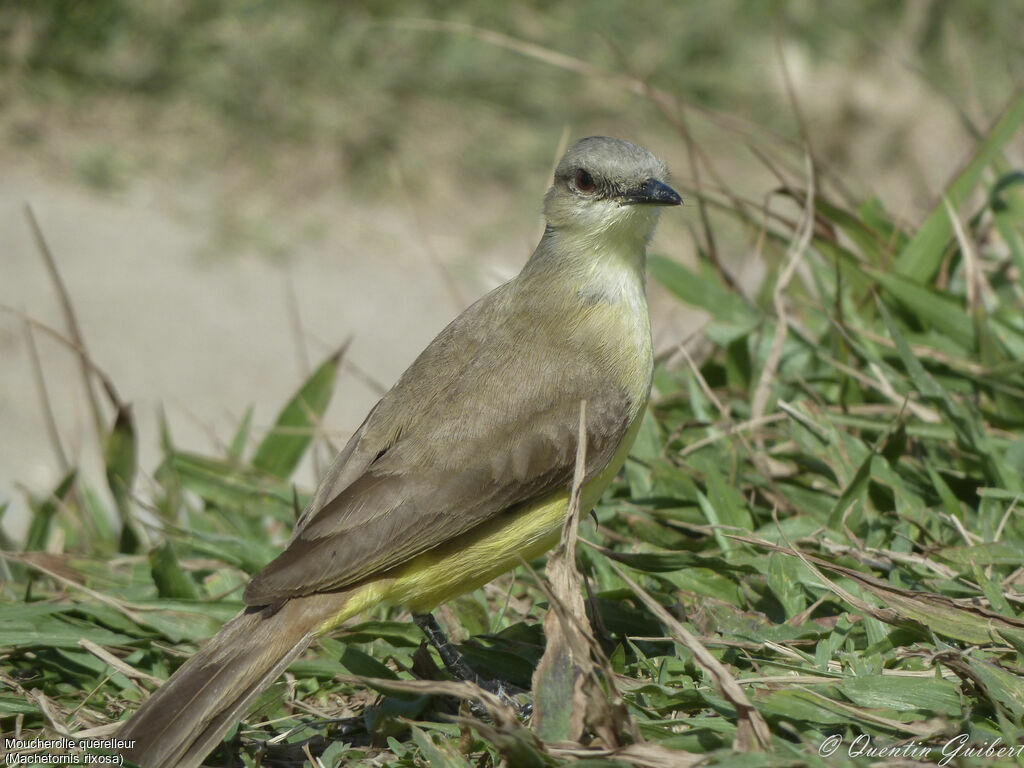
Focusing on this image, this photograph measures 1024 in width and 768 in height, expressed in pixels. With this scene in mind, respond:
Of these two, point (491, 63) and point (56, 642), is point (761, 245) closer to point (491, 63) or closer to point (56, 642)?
point (56, 642)

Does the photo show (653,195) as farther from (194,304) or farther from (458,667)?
(194,304)

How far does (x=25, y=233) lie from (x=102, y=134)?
1501mm

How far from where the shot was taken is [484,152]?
33.1 ft

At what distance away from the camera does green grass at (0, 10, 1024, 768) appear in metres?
2.96

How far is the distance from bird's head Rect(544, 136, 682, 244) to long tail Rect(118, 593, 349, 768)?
149 cm

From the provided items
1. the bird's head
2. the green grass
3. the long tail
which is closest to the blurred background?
the green grass

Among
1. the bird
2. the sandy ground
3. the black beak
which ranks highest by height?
the black beak

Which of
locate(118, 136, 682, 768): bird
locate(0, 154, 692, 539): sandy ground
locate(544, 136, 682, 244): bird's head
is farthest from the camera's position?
locate(0, 154, 692, 539): sandy ground

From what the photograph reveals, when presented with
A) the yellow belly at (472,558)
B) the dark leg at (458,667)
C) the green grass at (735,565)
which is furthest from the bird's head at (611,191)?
the dark leg at (458,667)

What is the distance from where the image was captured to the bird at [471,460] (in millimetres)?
3215

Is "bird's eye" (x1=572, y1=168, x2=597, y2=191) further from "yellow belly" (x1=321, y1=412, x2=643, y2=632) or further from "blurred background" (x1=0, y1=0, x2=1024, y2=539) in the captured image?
"blurred background" (x1=0, y1=0, x2=1024, y2=539)

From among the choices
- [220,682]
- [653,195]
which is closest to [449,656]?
[220,682]

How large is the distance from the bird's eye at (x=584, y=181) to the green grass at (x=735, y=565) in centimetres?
78

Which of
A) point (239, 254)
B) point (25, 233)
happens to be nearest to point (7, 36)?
point (25, 233)
